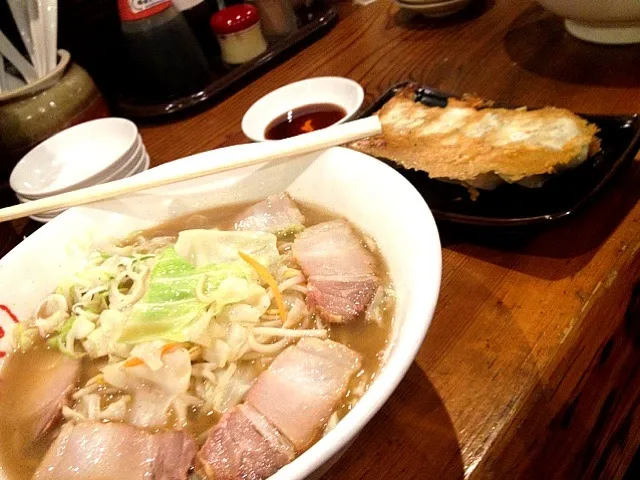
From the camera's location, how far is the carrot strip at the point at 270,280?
0.88 m

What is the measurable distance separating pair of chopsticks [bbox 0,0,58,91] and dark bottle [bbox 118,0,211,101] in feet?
0.81

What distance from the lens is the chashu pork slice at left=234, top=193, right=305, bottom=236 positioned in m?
1.05

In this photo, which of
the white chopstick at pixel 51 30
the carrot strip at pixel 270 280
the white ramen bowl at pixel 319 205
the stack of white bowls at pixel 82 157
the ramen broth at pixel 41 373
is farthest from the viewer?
the white chopstick at pixel 51 30

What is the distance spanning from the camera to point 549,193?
1.07m

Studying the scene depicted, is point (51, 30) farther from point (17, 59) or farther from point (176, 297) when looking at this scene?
point (176, 297)

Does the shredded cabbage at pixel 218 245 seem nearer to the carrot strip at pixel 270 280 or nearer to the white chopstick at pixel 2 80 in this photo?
the carrot strip at pixel 270 280

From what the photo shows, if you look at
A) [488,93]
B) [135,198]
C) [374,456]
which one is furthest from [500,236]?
[135,198]

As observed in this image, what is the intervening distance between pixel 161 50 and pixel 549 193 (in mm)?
1409

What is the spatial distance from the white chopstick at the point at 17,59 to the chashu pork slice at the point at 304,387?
152 centimetres

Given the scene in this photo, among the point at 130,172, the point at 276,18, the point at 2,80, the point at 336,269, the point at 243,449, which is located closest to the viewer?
the point at 243,449

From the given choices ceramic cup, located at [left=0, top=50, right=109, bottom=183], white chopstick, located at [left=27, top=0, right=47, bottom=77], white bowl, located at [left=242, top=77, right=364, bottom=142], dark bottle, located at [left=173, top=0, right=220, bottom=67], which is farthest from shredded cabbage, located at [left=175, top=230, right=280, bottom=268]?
dark bottle, located at [left=173, top=0, right=220, bottom=67]

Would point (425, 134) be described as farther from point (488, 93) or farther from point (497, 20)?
point (497, 20)

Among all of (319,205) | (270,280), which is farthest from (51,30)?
(270,280)

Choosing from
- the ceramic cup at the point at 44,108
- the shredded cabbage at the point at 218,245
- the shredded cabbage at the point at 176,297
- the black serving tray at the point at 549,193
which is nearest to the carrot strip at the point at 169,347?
the shredded cabbage at the point at 176,297
